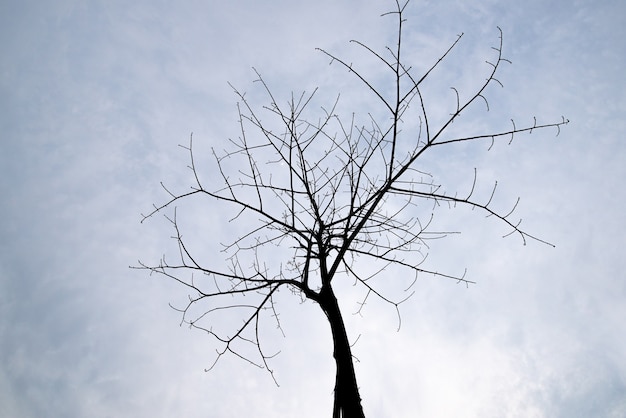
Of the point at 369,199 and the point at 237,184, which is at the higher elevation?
the point at 237,184

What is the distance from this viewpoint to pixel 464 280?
139 inches

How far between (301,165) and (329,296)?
1.31 meters

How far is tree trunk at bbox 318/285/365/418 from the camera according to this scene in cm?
293

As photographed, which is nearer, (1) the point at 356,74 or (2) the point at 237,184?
(1) the point at 356,74

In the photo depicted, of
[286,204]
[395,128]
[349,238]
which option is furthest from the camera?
[286,204]

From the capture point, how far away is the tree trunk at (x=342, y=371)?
9.62ft

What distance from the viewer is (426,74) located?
3.03 meters

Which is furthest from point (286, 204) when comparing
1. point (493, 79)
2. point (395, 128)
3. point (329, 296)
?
point (493, 79)

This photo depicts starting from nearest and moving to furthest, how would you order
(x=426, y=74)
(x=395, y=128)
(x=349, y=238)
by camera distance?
(x=426, y=74) < (x=395, y=128) < (x=349, y=238)

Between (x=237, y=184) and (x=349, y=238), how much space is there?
1.16 m

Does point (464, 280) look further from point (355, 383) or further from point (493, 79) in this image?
point (493, 79)

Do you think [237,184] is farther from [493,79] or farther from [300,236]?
[493,79]

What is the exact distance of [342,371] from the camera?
306 cm

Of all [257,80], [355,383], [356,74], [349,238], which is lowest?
[355,383]
